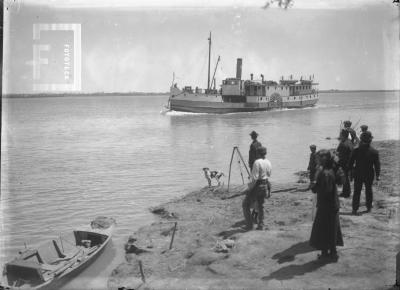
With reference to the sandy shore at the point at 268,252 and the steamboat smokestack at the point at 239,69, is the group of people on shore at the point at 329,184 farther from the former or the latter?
the steamboat smokestack at the point at 239,69

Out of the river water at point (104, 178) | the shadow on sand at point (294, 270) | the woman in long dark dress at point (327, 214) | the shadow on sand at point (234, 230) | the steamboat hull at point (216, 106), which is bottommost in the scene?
the river water at point (104, 178)

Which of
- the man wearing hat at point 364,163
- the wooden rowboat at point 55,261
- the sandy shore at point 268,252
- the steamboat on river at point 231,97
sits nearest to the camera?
the sandy shore at point 268,252

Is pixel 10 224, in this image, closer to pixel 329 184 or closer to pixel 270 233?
pixel 270 233

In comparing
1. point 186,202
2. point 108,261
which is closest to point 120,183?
point 186,202

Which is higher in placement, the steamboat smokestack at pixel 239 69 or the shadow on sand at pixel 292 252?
the steamboat smokestack at pixel 239 69

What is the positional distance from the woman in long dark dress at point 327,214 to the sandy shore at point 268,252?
0.24 metres

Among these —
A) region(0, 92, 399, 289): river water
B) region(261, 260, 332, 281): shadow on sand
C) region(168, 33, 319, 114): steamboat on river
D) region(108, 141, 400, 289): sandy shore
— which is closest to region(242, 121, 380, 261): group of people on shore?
region(261, 260, 332, 281): shadow on sand

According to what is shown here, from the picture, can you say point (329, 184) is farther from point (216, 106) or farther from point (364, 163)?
point (216, 106)

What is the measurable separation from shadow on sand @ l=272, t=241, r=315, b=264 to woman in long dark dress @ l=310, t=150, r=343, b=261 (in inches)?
14.9

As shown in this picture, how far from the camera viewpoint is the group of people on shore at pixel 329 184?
614 centimetres

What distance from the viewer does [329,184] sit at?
6.14 meters

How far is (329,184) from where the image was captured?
6.14 m

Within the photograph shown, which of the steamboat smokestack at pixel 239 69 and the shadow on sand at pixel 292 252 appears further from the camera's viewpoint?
the steamboat smokestack at pixel 239 69

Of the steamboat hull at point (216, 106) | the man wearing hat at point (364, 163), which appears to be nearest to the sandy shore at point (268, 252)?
the man wearing hat at point (364, 163)
